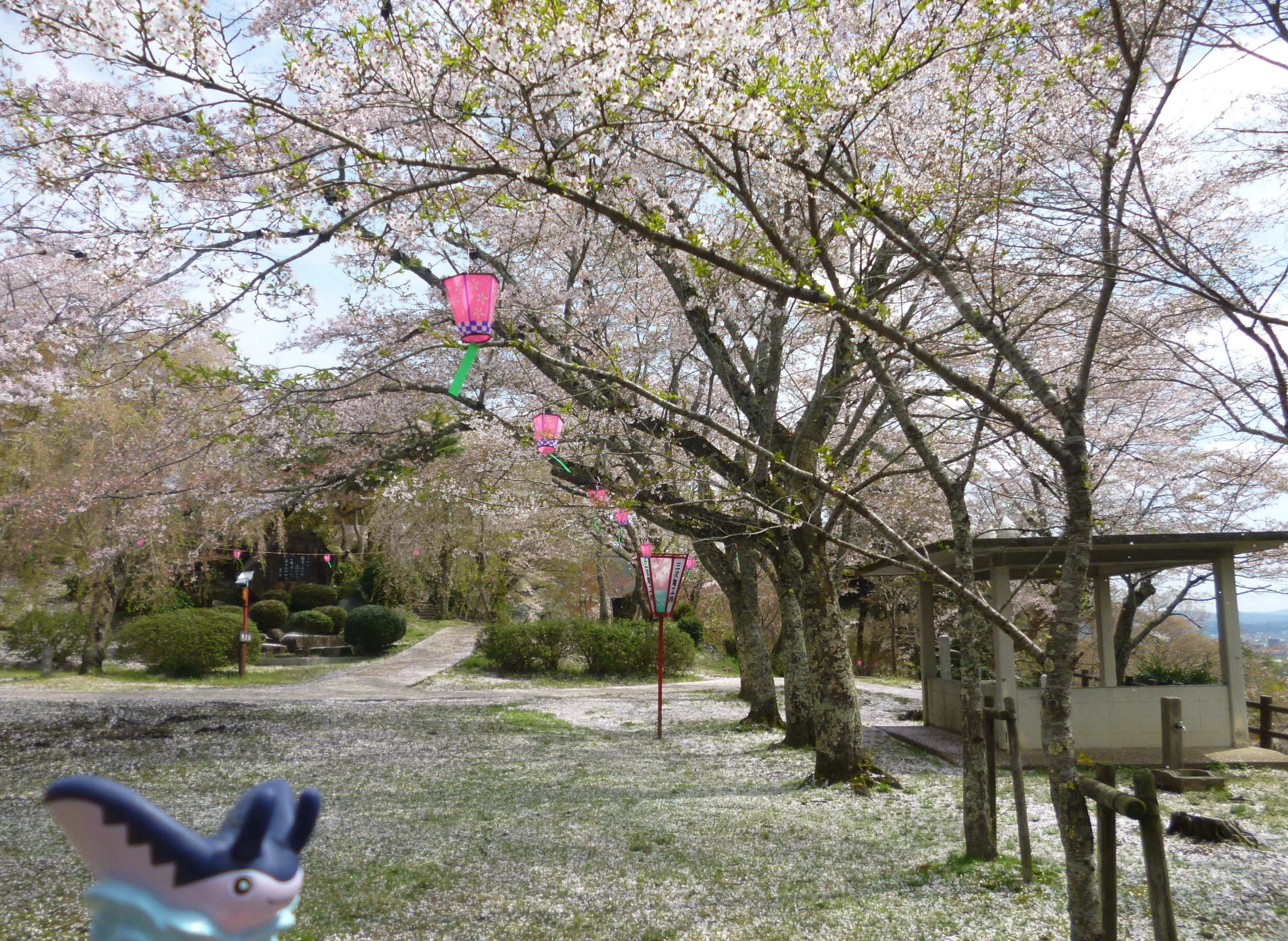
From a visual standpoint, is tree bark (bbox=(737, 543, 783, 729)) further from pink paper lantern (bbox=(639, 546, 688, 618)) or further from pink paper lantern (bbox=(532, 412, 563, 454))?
pink paper lantern (bbox=(532, 412, 563, 454))

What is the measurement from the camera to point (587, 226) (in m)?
7.82

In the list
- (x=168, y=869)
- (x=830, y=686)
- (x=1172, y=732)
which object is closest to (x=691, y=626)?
(x=830, y=686)

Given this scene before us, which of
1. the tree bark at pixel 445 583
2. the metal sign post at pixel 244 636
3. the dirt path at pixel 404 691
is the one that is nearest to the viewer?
the dirt path at pixel 404 691

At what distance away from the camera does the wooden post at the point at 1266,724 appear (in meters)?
9.46

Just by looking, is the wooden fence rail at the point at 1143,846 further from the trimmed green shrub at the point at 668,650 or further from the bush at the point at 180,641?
the bush at the point at 180,641

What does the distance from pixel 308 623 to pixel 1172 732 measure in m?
20.9

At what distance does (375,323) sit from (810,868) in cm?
778

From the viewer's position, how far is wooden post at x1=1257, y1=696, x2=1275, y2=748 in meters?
9.46

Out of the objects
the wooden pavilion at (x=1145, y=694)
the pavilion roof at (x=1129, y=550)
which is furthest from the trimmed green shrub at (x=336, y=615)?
the wooden pavilion at (x=1145, y=694)

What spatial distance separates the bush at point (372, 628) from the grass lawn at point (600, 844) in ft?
36.7

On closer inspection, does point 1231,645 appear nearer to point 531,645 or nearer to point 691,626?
point 531,645

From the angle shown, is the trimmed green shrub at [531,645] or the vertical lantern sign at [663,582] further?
the trimmed green shrub at [531,645]

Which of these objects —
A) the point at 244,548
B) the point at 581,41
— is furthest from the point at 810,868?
the point at 244,548

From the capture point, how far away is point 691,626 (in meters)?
21.4
